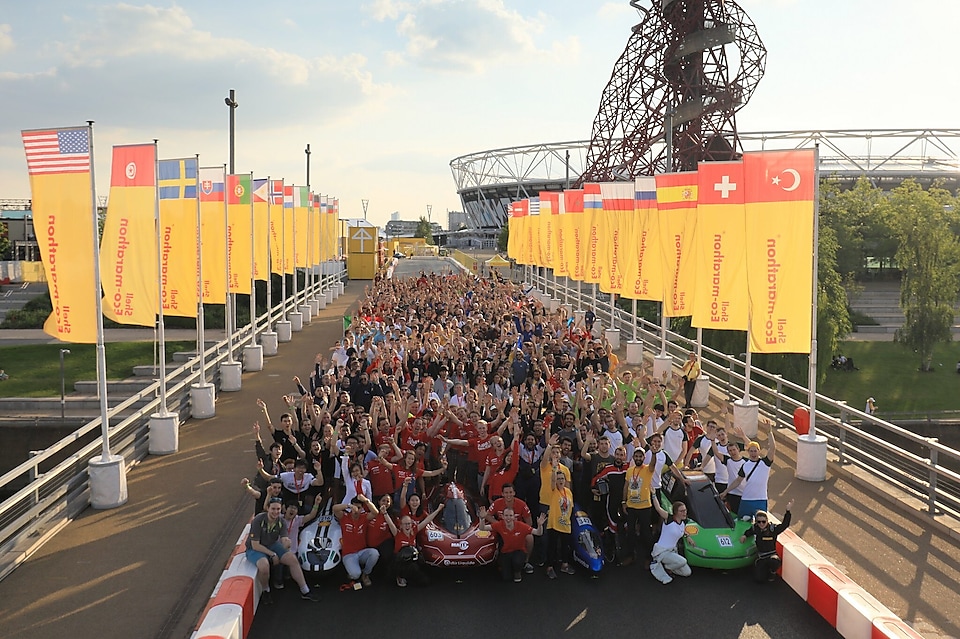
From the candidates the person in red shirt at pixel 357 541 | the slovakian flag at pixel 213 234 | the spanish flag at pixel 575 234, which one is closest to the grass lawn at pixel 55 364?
the slovakian flag at pixel 213 234

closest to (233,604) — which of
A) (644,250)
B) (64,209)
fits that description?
(64,209)

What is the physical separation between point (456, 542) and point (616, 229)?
548 inches

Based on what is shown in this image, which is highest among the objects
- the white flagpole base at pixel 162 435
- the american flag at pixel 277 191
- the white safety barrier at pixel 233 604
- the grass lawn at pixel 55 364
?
the american flag at pixel 277 191

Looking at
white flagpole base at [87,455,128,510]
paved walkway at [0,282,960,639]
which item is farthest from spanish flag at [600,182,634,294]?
white flagpole base at [87,455,128,510]

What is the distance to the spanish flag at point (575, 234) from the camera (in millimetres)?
26141

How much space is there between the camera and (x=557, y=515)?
9.52 meters

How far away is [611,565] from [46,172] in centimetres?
929

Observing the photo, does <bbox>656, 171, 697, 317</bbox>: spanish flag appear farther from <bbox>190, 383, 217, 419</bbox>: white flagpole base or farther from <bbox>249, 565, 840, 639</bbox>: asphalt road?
<bbox>190, 383, 217, 419</bbox>: white flagpole base

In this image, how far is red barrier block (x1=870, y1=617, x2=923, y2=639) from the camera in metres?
7.29

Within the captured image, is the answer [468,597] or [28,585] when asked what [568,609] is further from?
[28,585]

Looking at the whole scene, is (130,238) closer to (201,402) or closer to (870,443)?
(201,402)

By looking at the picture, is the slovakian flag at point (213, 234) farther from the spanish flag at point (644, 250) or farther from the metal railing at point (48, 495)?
the spanish flag at point (644, 250)

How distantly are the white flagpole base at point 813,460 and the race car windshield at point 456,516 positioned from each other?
6015mm

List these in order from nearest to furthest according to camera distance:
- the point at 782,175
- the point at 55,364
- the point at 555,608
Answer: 1. the point at 555,608
2. the point at 782,175
3. the point at 55,364
